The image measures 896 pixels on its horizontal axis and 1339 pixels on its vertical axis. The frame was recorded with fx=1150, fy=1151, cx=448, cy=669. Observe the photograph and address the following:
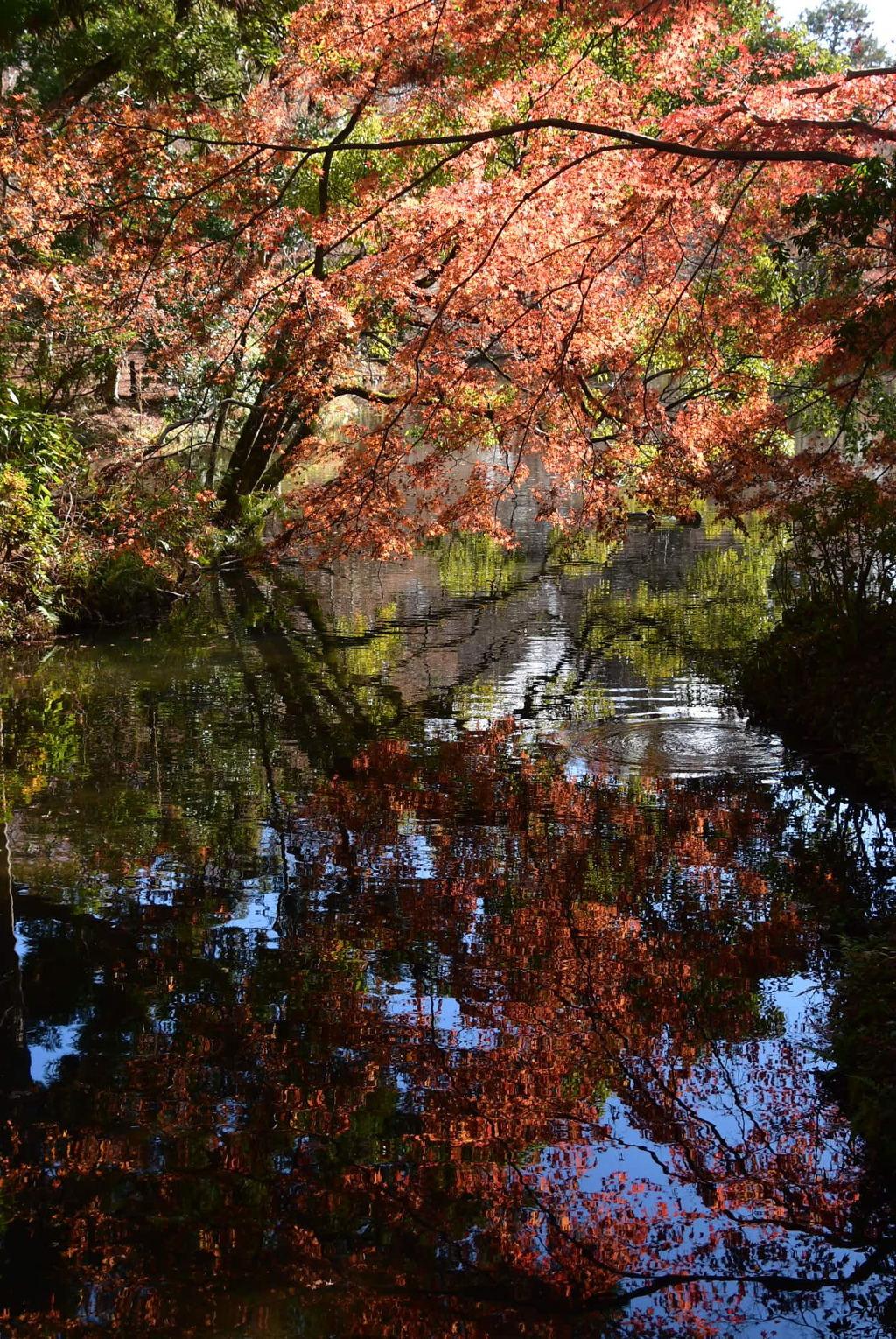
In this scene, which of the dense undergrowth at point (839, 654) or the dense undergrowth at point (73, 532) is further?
the dense undergrowth at point (73, 532)

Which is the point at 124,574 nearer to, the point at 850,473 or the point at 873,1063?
the point at 850,473

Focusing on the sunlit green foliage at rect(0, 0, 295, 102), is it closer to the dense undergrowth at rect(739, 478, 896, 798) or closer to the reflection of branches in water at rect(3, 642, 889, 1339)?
the dense undergrowth at rect(739, 478, 896, 798)

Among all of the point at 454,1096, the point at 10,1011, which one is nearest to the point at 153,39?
the point at 10,1011

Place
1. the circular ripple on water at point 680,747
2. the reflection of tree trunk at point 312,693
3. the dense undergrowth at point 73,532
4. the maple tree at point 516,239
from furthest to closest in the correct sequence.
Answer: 1. the dense undergrowth at point 73,532
2. the reflection of tree trunk at point 312,693
3. the circular ripple on water at point 680,747
4. the maple tree at point 516,239

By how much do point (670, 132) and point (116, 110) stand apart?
7.22 m

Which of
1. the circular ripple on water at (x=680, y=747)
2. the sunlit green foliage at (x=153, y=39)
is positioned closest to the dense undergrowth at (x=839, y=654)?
the circular ripple on water at (x=680, y=747)

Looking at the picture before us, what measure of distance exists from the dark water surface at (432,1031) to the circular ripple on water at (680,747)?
0.14 ft

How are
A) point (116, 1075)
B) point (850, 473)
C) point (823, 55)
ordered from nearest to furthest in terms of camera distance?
point (116, 1075)
point (850, 473)
point (823, 55)

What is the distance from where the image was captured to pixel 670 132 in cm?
702

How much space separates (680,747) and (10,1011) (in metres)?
4.97

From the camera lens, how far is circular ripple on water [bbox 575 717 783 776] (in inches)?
299

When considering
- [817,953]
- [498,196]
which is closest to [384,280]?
[498,196]

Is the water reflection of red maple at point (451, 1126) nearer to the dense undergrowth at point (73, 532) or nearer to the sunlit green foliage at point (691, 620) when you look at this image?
the sunlit green foliage at point (691, 620)

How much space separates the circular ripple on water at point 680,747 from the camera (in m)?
7.60
